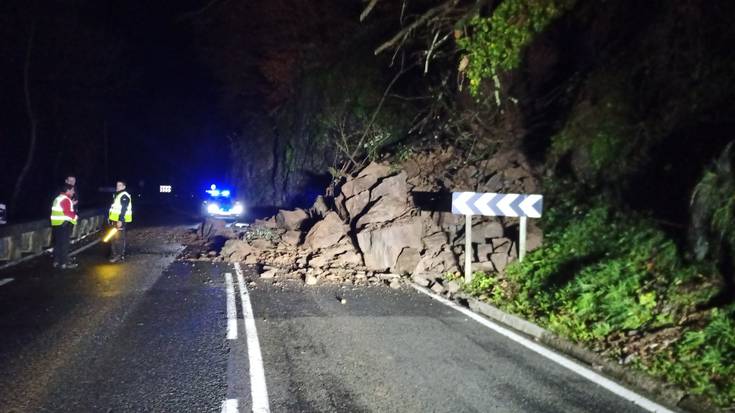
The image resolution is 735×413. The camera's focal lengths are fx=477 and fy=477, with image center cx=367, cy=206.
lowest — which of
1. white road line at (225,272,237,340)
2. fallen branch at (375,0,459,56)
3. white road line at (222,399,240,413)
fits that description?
white road line at (222,399,240,413)

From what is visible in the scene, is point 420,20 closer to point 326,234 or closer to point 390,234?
point 390,234

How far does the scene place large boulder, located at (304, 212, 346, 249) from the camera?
12406 millimetres

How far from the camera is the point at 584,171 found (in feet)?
34.5

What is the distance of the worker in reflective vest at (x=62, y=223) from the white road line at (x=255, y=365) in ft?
19.0

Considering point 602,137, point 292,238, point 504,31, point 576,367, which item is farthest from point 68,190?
point 602,137

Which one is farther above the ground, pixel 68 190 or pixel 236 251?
pixel 68 190

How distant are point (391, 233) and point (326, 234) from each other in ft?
7.22

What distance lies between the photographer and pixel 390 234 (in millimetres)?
11070

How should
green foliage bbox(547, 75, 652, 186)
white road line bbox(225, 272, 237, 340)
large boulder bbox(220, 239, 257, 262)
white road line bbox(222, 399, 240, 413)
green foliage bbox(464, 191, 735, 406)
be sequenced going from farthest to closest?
large boulder bbox(220, 239, 257, 262) → green foliage bbox(547, 75, 652, 186) → white road line bbox(225, 272, 237, 340) → green foliage bbox(464, 191, 735, 406) → white road line bbox(222, 399, 240, 413)

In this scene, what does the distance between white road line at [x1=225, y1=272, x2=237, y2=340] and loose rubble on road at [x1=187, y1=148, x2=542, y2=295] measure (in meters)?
0.93

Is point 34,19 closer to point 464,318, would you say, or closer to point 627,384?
point 464,318

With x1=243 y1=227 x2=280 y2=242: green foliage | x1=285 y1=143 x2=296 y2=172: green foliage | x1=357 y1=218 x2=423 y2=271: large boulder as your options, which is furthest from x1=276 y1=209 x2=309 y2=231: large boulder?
x1=285 y1=143 x2=296 y2=172: green foliage

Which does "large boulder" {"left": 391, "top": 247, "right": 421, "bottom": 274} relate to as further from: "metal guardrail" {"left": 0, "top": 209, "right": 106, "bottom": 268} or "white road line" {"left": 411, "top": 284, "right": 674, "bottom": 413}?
"metal guardrail" {"left": 0, "top": 209, "right": 106, "bottom": 268}

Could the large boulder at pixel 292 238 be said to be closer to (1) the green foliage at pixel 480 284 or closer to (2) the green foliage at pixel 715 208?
(1) the green foliage at pixel 480 284
